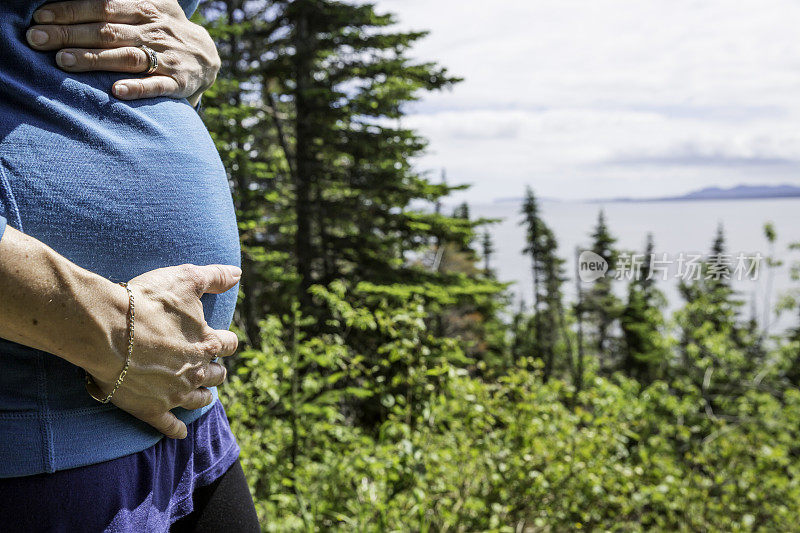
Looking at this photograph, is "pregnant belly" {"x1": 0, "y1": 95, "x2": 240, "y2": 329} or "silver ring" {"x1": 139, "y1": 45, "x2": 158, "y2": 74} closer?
"pregnant belly" {"x1": 0, "y1": 95, "x2": 240, "y2": 329}

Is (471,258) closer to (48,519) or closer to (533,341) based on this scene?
(533,341)

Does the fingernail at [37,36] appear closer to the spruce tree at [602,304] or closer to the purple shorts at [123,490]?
the purple shorts at [123,490]

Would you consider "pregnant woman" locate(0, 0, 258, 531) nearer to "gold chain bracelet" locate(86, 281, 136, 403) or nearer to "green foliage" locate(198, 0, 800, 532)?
"gold chain bracelet" locate(86, 281, 136, 403)

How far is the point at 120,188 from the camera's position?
31.0 inches

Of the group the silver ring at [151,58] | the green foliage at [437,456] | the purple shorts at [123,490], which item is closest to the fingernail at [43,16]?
the silver ring at [151,58]

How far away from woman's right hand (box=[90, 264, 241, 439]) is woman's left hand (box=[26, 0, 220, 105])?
310mm

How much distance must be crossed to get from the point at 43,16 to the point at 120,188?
0.90 feet

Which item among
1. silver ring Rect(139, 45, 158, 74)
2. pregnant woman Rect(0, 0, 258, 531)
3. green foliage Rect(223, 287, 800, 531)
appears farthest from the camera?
green foliage Rect(223, 287, 800, 531)

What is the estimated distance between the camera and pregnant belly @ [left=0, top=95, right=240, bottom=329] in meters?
0.71

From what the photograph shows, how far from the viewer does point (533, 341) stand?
1447 inches

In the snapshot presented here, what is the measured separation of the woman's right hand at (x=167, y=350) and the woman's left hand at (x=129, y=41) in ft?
1.02

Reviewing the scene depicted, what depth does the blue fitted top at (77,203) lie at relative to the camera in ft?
2.29

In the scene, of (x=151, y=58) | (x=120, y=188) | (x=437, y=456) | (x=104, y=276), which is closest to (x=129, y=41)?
(x=151, y=58)

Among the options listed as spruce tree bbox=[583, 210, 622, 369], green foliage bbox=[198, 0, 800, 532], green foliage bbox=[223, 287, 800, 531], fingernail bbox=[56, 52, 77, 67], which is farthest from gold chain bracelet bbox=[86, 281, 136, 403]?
spruce tree bbox=[583, 210, 622, 369]
